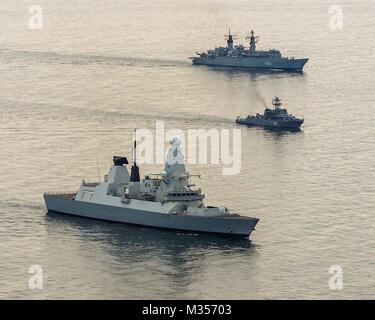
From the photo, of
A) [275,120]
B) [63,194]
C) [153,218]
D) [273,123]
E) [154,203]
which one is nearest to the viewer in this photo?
[153,218]

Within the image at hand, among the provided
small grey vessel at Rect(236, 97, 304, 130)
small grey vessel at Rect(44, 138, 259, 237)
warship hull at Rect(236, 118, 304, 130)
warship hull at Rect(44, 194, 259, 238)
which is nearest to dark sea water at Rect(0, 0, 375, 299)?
warship hull at Rect(44, 194, 259, 238)

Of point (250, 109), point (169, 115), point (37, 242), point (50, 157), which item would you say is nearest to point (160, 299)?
point (37, 242)

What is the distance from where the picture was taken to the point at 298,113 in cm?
18162

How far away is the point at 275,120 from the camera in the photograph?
572ft

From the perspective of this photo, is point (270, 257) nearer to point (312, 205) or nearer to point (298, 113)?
point (312, 205)

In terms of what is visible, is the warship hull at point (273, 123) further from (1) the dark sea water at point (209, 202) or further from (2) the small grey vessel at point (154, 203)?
(2) the small grey vessel at point (154, 203)

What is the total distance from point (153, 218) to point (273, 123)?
61544 millimetres

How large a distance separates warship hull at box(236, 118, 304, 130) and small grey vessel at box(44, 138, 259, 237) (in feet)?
171

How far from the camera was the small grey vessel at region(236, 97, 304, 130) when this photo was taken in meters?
171

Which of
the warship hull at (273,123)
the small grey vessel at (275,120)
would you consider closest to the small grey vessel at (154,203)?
the warship hull at (273,123)

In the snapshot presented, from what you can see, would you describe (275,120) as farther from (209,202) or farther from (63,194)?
(63,194)

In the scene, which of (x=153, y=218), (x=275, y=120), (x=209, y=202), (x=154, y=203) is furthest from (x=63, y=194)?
(x=275, y=120)

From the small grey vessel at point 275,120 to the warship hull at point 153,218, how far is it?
55.4 m

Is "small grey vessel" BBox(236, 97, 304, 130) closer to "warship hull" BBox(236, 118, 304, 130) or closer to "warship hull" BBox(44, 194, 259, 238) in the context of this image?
"warship hull" BBox(236, 118, 304, 130)
